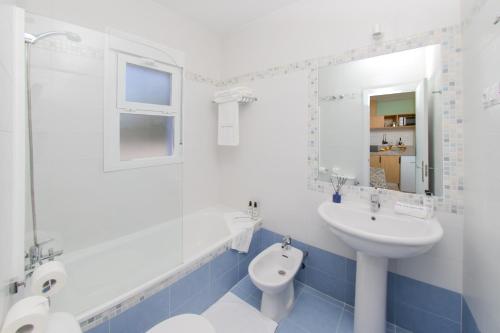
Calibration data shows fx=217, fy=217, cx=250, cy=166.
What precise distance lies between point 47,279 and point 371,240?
4.70 feet

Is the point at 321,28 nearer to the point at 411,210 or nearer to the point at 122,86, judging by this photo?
the point at 411,210

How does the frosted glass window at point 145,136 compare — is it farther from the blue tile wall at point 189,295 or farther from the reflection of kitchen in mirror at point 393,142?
the reflection of kitchen in mirror at point 393,142

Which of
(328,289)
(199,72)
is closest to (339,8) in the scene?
(199,72)

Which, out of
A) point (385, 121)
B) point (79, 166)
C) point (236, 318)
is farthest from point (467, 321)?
point (79, 166)

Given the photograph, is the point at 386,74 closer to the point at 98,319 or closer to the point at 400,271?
the point at 400,271

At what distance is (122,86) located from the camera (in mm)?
1715

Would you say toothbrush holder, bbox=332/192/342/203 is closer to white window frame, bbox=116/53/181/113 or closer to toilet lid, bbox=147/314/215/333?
toilet lid, bbox=147/314/215/333

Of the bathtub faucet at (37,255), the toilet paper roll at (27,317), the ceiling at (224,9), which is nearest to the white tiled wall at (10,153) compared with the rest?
the toilet paper roll at (27,317)

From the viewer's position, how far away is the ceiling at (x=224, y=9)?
1.92m

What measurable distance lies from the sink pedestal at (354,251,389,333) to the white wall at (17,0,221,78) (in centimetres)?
229

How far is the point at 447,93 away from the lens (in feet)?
4.26

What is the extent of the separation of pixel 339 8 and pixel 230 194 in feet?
6.47

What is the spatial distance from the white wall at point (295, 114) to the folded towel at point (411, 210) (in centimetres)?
16

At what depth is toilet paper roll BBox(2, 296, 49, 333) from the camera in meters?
0.55
